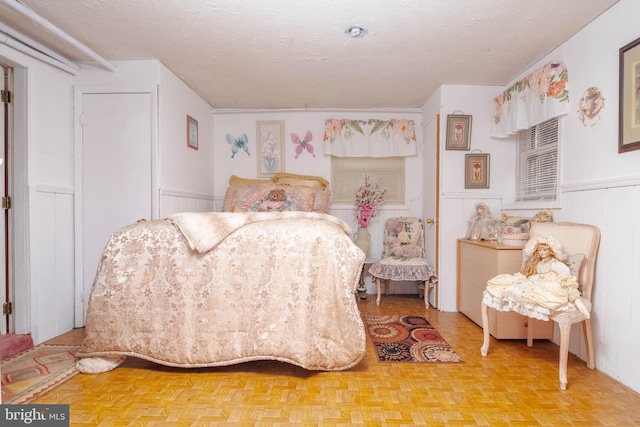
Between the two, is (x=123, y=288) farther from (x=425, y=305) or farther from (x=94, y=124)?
(x=425, y=305)

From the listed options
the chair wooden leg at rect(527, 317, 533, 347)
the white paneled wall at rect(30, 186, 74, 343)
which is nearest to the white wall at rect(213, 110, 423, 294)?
the chair wooden leg at rect(527, 317, 533, 347)

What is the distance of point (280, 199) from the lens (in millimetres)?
3707

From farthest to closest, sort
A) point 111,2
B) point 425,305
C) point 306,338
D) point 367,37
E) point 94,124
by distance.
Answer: point 425,305 < point 94,124 < point 367,37 < point 111,2 < point 306,338

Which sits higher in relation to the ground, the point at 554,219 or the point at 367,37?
the point at 367,37

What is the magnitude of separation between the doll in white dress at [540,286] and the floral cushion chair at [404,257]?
4.32 feet

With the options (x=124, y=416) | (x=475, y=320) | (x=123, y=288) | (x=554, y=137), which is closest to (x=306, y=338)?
(x=124, y=416)

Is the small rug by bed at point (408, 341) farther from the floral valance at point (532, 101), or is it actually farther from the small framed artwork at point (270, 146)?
the small framed artwork at point (270, 146)

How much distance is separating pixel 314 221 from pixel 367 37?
147 cm

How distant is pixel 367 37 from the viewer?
104 inches

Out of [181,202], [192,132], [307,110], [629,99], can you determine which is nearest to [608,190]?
[629,99]

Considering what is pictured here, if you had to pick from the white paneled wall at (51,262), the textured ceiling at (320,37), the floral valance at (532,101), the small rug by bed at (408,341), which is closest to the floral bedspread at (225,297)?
the small rug by bed at (408,341)

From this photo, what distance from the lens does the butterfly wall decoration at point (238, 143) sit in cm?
451

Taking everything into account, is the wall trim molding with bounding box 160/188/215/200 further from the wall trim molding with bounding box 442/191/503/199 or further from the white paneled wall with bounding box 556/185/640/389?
the white paneled wall with bounding box 556/185/640/389

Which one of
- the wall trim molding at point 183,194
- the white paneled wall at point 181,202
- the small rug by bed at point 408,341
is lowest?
the small rug by bed at point 408,341
